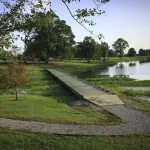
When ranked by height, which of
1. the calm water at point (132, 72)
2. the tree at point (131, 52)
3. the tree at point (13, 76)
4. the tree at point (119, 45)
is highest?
the tree at point (119, 45)

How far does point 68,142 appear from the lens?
363 inches

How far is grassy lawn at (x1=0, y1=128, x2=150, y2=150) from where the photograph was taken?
8656 mm

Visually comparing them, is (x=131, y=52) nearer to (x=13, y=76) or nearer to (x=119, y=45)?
(x=119, y=45)

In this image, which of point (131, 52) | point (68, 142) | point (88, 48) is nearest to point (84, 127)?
point (68, 142)

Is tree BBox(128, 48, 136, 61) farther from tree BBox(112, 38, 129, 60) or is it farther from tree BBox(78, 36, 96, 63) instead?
tree BBox(78, 36, 96, 63)

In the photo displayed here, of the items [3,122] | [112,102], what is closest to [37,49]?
[112,102]

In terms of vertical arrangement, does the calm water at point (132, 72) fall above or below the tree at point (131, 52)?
below

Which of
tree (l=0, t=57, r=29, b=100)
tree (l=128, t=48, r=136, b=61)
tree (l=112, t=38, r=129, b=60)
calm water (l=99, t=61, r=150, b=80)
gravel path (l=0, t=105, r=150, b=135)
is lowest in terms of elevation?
calm water (l=99, t=61, r=150, b=80)

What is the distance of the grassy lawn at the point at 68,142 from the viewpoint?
8.66m

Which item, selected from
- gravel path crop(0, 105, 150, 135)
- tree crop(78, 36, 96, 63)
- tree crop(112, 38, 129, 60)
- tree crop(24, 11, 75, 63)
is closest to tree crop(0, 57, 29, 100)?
gravel path crop(0, 105, 150, 135)

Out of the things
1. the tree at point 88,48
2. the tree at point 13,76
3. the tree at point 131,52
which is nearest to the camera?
the tree at point 13,76

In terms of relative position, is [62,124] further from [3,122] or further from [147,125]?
[147,125]

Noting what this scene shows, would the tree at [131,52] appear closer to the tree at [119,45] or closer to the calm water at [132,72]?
the tree at [119,45]

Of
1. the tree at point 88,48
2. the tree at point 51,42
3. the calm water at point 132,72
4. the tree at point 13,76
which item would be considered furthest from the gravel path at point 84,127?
the tree at point 88,48
